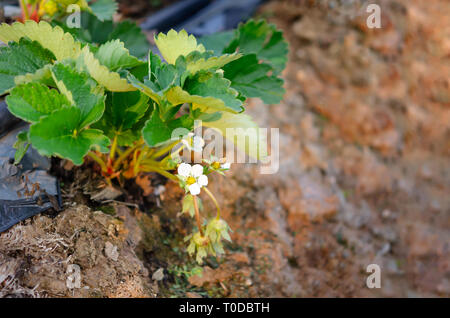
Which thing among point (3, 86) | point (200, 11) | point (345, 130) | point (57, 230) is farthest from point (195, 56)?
point (200, 11)

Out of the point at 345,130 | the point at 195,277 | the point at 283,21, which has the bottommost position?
the point at 195,277

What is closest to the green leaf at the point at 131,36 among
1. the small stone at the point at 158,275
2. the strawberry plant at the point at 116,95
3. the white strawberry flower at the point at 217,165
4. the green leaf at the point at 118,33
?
the green leaf at the point at 118,33

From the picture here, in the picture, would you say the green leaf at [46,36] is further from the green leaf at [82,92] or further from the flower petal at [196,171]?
the flower petal at [196,171]

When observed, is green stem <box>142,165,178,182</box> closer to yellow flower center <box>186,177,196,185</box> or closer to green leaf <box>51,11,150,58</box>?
yellow flower center <box>186,177,196,185</box>

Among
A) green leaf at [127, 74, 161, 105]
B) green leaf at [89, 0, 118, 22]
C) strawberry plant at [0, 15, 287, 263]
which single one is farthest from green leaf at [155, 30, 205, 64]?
green leaf at [89, 0, 118, 22]

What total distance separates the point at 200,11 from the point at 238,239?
5.37 ft

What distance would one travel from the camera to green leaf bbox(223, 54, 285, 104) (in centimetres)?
114

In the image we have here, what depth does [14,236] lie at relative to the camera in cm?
95

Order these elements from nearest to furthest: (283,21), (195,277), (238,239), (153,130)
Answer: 1. (153,130)
2. (195,277)
3. (238,239)
4. (283,21)

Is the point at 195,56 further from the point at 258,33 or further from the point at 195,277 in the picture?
the point at 195,277

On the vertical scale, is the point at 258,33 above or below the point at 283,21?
below

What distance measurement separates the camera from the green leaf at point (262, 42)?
1298 millimetres

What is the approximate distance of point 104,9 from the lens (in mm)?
1269

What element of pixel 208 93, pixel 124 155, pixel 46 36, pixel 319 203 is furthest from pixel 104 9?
pixel 319 203
